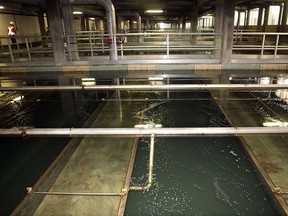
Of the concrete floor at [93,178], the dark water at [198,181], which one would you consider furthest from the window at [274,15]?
the concrete floor at [93,178]

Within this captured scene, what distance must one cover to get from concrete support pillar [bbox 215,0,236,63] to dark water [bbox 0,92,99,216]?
5170 mm

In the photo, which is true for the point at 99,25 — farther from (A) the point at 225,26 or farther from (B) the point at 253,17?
(A) the point at 225,26

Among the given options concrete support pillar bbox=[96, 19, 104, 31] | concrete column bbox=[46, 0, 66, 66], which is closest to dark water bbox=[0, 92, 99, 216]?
concrete column bbox=[46, 0, 66, 66]

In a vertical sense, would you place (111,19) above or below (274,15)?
below

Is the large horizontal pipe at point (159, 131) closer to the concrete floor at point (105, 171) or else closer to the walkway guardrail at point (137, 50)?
the concrete floor at point (105, 171)

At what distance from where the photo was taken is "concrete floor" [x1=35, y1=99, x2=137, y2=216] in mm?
2195

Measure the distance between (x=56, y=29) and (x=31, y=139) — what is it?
20.1ft

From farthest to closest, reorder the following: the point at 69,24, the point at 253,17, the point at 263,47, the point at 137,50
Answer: the point at 253,17
the point at 137,50
the point at 69,24
the point at 263,47

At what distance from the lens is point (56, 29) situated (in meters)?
8.48

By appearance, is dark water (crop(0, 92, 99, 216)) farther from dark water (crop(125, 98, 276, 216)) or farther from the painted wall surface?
the painted wall surface

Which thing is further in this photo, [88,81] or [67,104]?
[88,81]

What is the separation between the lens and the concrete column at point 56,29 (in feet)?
26.7

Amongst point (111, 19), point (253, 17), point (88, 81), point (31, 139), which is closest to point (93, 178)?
point (31, 139)

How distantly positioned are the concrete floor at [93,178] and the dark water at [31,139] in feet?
1.10
